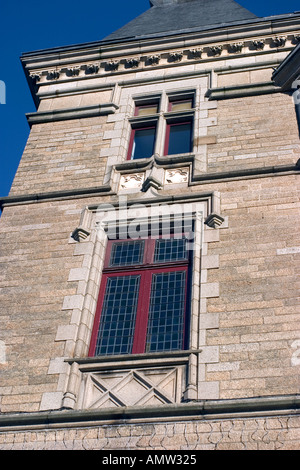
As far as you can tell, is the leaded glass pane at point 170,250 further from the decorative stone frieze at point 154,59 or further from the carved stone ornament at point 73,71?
the carved stone ornament at point 73,71

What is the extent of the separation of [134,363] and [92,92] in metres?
8.35

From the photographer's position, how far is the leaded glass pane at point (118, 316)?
11.0 metres

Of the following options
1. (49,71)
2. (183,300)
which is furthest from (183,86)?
(183,300)

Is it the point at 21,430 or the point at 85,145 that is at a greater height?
the point at 85,145

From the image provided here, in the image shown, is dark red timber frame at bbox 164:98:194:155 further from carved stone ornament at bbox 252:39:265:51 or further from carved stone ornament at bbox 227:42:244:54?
carved stone ornament at bbox 252:39:265:51

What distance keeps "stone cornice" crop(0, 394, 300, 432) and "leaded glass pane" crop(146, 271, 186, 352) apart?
4.70 feet

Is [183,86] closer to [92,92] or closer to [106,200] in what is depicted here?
[92,92]

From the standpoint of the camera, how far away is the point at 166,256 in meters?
12.3

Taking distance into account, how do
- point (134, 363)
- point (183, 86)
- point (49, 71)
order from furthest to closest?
point (49, 71), point (183, 86), point (134, 363)

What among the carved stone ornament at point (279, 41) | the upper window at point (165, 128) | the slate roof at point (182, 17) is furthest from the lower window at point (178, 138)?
the slate roof at point (182, 17)

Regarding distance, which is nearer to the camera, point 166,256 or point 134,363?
point 134,363

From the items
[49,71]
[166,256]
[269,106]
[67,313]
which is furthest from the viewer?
[49,71]

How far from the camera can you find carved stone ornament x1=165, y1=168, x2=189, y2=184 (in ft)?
45.3

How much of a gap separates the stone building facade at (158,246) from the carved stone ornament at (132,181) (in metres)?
0.06
